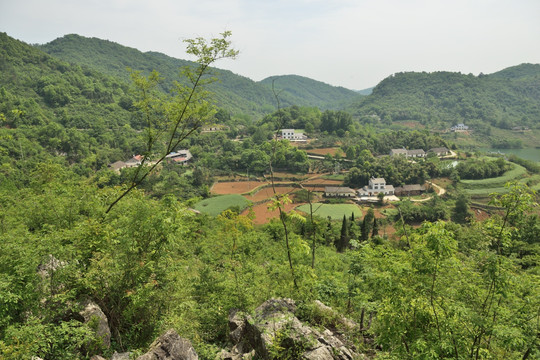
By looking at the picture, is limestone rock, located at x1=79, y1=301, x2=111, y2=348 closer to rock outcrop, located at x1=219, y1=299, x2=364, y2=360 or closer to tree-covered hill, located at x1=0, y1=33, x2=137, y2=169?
rock outcrop, located at x1=219, y1=299, x2=364, y2=360

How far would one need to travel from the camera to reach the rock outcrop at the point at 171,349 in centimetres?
579

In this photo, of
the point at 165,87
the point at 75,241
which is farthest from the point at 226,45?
the point at 165,87

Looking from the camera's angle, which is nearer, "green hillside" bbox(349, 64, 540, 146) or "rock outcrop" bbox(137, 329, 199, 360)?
"rock outcrop" bbox(137, 329, 199, 360)

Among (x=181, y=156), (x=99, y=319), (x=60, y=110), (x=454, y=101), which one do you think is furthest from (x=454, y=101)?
(x=99, y=319)

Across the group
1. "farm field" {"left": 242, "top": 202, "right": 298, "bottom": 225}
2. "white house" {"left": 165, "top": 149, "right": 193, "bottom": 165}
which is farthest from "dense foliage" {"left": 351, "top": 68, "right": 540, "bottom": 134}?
"farm field" {"left": 242, "top": 202, "right": 298, "bottom": 225}

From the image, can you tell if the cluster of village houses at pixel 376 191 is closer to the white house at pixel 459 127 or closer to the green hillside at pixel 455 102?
the green hillside at pixel 455 102

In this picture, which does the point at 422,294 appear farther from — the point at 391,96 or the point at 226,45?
the point at 391,96

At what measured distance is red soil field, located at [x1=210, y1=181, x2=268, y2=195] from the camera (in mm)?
49112

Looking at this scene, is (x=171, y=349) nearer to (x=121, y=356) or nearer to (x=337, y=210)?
(x=121, y=356)

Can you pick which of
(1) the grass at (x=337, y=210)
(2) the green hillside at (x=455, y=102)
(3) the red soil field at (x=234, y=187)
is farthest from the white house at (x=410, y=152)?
(2) the green hillside at (x=455, y=102)

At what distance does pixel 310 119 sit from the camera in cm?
8625

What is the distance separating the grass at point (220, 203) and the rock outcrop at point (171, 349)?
3348cm

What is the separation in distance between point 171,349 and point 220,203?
3743 centimetres

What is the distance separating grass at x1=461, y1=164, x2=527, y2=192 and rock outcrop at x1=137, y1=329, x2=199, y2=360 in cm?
5651
